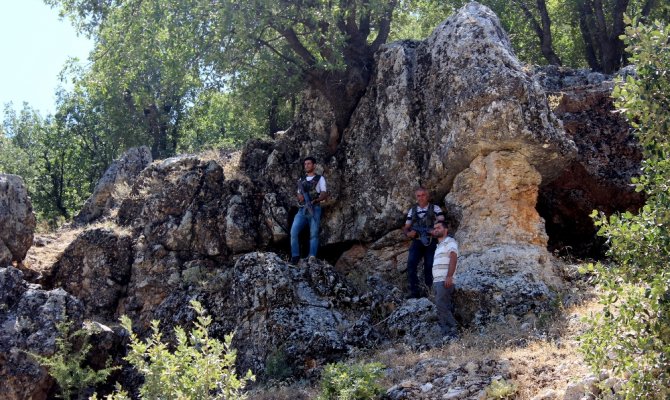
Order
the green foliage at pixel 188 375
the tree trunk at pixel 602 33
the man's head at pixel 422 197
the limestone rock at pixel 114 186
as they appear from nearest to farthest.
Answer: the green foliage at pixel 188 375
the man's head at pixel 422 197
the limestone rock at pixel 114 186
the tree trunk at pixel 602 33

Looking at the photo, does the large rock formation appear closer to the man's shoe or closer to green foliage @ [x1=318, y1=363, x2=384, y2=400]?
the man's shoe

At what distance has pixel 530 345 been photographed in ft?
32.2

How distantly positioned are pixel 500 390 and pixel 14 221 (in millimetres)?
10162

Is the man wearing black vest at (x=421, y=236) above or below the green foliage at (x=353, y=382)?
above

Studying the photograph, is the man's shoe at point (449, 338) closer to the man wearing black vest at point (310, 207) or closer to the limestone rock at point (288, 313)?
the limestone rock at point (288, 313)

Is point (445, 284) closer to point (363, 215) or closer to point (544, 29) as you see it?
point (363, 215)

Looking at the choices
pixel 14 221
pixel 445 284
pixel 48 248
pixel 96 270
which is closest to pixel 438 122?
pixel 445 284

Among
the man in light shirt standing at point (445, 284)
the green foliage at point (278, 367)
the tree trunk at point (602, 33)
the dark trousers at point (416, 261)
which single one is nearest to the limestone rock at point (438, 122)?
the dark trousers at point (416, 261)

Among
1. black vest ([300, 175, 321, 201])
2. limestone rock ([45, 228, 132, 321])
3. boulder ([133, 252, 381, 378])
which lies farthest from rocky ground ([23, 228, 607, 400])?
limestone rock ([45, 228, 132, 321])

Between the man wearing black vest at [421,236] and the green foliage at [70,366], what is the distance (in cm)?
477

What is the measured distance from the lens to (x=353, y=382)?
9.09 m

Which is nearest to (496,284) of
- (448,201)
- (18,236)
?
(448,201)

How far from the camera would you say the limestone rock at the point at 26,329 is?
11.4 meters

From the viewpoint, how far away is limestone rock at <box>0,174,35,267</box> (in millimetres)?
14656
